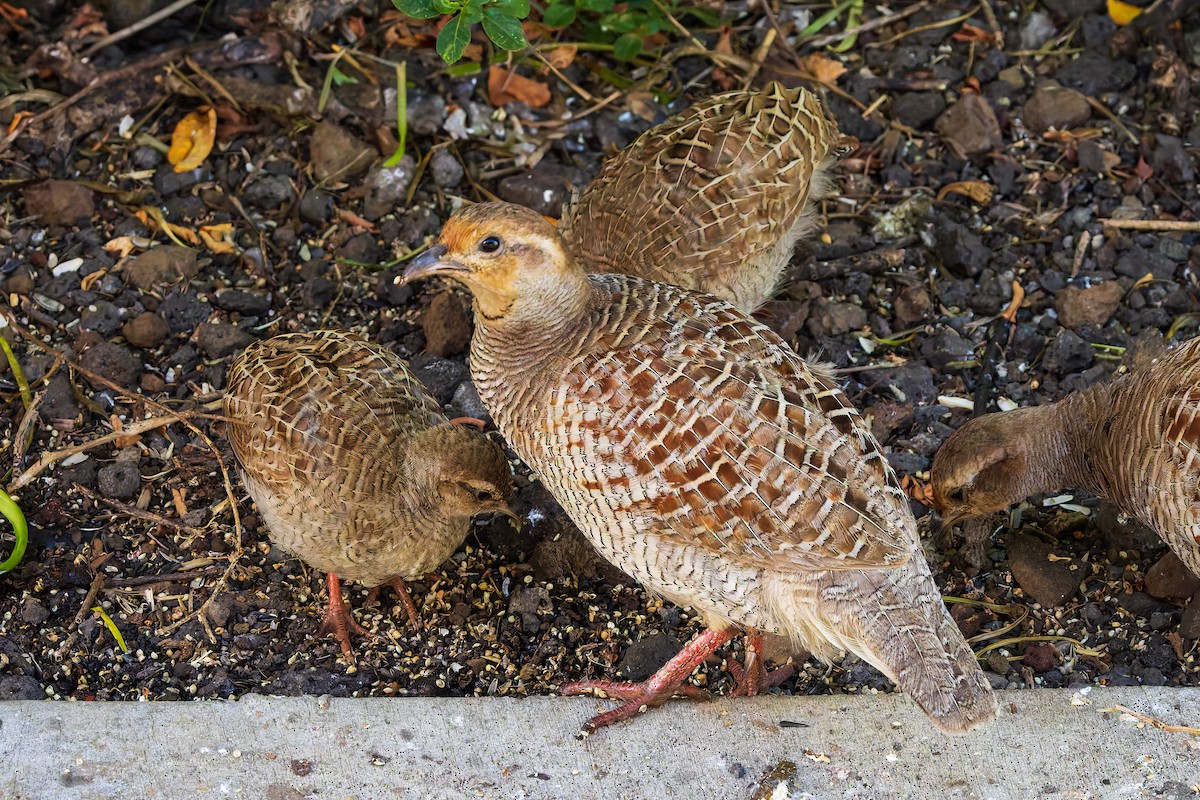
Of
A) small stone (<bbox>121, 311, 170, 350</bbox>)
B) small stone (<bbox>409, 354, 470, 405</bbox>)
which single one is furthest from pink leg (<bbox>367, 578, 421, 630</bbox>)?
small stone (<bbox>121, 311, 170, 350</bbox>)

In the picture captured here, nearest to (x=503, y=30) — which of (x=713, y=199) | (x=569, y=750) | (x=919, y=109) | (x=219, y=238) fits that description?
(x=713, y=199)

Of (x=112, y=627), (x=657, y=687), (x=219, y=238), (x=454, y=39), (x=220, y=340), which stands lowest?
(x=112, y=627)

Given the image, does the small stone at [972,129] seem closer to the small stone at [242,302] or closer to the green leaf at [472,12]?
the green leaf at [472,12]

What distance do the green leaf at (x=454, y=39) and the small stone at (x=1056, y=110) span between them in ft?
9.51

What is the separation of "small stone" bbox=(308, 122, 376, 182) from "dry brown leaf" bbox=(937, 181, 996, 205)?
253cm

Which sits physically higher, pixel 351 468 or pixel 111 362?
pixel 351 468

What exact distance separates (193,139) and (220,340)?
1148 mm

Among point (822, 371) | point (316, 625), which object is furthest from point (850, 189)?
point (316, 625)

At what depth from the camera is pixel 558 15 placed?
554 cm

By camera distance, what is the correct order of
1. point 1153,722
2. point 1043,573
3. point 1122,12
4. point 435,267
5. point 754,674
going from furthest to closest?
point 1122,12 < point 1043,573 < point 754,674 < point 1153,722 < point 435,267

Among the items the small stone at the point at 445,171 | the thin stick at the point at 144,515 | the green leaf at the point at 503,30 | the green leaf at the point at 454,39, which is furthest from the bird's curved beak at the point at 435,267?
the small stone at the point at 445,171

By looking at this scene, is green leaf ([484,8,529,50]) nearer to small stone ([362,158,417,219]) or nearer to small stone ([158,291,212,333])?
small stone ([362,158,417,219])

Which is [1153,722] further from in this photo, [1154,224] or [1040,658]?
[1154,224]

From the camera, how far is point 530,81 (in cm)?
579
